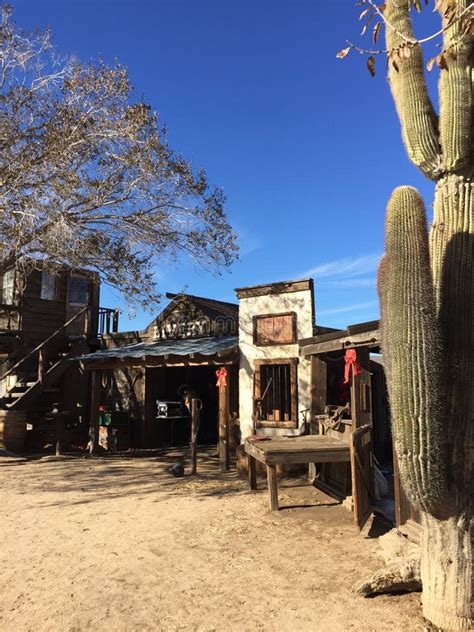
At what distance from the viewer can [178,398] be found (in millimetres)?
17875

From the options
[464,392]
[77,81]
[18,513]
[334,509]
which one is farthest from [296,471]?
[77,81]

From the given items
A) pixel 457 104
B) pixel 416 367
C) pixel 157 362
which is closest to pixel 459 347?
pixel 416 367

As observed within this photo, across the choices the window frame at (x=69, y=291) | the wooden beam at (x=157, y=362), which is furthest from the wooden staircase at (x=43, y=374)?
the wooden beam at (x=157, y=362)

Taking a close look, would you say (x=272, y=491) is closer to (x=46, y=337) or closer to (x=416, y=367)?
(x=416, y=367)

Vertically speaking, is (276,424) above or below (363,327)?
below

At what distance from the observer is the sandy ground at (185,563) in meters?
4.26

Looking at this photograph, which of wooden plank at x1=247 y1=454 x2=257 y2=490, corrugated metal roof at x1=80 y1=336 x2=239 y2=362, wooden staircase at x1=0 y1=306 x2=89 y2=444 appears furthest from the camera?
wooden staircase at x1=0 y1=306 x2=89 y2=444

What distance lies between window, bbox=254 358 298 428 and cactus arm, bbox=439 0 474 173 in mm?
7624

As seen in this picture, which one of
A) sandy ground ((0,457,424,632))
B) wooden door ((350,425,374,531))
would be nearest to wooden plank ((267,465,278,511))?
sandy ground ((0,457,424,632))

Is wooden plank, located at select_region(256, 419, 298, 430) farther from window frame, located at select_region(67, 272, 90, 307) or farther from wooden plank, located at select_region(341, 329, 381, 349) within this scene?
window frame, located at select_region(67, 272, 90, 307)

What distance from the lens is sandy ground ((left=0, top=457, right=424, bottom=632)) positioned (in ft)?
14.0

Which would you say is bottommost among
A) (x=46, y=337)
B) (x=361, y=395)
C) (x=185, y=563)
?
(x=185, y=563)

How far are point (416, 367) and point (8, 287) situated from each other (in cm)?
1782

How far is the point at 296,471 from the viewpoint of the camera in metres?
10.9
